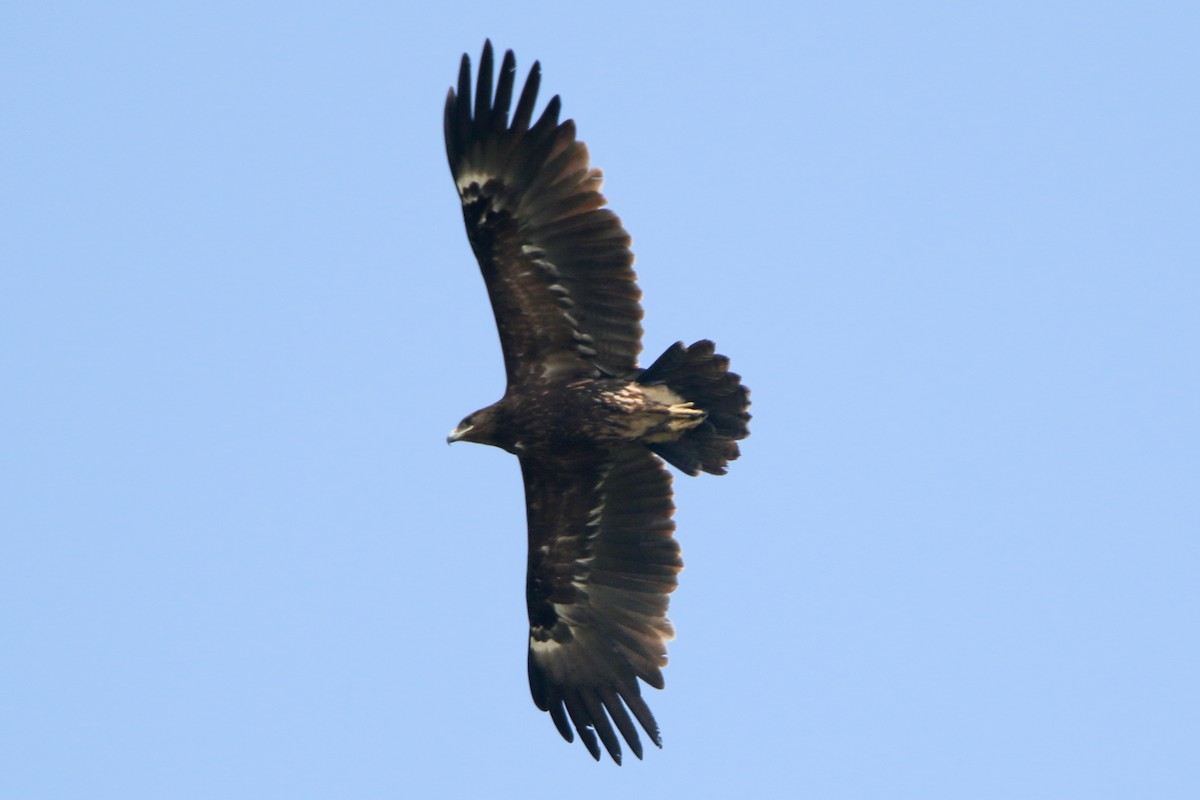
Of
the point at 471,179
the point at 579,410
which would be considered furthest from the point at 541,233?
the point at 579,410

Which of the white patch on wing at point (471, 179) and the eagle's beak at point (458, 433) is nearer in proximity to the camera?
the white patch on wing at point (471, 179)

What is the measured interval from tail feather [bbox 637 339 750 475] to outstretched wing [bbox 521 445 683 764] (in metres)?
0.51

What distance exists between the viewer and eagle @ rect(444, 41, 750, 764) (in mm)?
12414

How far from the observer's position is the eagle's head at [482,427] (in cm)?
1311

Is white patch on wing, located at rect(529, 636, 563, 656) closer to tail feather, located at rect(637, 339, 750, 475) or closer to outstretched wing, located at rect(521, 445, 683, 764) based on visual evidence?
outstretched wing, located at rect(521, 445, 683, 764)

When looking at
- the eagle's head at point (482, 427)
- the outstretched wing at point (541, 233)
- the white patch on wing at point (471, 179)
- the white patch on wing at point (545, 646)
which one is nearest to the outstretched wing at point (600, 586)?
the white patch on wing at point (545, 646)

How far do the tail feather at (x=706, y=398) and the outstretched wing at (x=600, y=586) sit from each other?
1.67 feet

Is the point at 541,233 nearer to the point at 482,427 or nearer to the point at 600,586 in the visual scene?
the point at 482,427

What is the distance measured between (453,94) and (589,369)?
216 centimetres

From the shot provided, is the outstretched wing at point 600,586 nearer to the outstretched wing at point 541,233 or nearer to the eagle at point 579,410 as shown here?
the eagle at point 579,410

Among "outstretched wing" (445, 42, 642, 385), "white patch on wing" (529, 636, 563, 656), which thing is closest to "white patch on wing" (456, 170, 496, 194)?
"outstretched wing" (445, 42, 642, 385)

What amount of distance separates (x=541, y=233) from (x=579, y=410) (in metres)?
1.29

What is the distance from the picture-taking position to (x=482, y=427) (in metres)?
13.1

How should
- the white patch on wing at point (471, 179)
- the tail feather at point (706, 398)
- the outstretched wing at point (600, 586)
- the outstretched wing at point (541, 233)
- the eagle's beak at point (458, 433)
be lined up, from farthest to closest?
1. the outstretched wing at point (600, 586)
2. the eagle's beak at point (458, 433)
3. the tail feather at point (706, 398)
4. the white patch on wing at point (471, 179)
5. the outstretched wing at point (541, 233)
